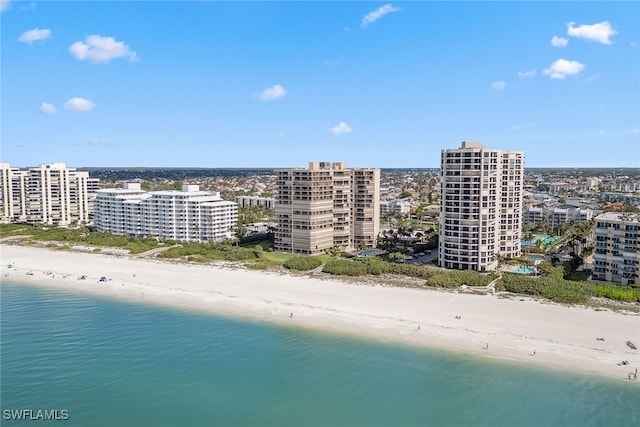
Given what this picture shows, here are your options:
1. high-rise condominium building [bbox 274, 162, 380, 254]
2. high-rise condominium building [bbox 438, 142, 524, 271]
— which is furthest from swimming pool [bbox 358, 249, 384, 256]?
high-rise condominium building [bbox 438, 142, 524, 271]

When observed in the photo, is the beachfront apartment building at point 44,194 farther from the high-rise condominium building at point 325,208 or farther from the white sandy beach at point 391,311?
the high-rise condominium building at point 325,208

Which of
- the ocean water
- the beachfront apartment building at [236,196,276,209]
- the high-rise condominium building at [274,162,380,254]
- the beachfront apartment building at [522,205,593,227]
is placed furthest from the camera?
the beachfront apartment building at [236,196,276,209]

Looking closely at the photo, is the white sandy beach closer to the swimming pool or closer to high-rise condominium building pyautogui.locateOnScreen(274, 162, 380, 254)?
high-rise condominium building pyautogui.locateOnScreen(274, 162, 380, 254)

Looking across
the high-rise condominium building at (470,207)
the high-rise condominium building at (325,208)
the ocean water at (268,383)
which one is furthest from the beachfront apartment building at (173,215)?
the ocean water at (268,383)

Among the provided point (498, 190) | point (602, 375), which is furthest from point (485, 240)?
point (602, 375)

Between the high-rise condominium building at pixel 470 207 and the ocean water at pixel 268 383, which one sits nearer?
the ocean water at pixel 268 383

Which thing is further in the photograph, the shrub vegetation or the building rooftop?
the shrub vegetation
